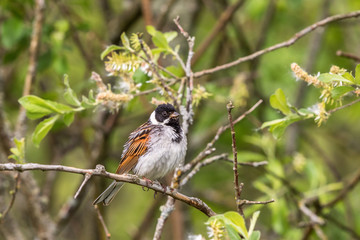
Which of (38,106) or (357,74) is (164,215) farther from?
(357,74)

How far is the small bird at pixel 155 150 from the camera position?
384cm

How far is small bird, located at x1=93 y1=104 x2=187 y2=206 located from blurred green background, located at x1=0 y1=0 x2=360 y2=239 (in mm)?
746

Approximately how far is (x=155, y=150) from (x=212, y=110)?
338cm

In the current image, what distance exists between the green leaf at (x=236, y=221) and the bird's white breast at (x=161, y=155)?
1.37m

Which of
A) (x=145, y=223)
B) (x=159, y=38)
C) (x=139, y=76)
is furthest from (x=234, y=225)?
(x=145, y=223)

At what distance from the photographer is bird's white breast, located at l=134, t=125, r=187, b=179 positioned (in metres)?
3.83

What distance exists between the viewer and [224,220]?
239 centimetres

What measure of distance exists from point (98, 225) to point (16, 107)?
173 cm

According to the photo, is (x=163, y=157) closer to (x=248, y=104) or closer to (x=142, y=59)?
(x=142, y=59)

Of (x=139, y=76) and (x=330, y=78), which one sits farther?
(x=139, y=76)

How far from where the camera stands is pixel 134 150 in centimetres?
397

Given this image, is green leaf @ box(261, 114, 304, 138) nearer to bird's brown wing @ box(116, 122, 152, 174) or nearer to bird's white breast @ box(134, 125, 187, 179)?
bird's white breast @ box(134, 125, 187, 179)

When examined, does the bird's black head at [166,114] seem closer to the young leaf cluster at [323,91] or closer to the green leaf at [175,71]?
the green leaf at [175,71]

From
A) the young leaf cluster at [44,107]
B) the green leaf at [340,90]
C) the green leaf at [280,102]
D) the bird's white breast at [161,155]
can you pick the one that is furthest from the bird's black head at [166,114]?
the green leaf at [340,90]
